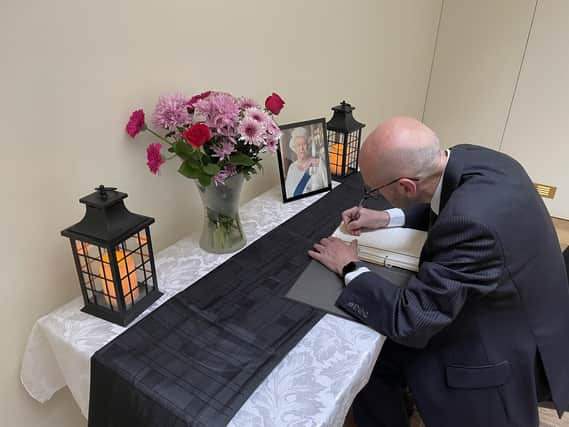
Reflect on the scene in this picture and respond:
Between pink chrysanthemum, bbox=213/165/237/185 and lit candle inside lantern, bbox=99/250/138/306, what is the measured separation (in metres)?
0.30

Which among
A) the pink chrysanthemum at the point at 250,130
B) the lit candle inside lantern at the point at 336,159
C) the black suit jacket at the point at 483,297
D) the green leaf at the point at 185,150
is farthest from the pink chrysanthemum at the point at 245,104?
the lit candle inside lantern at the point at 336,159

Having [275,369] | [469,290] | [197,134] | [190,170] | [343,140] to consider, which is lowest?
[275,369]

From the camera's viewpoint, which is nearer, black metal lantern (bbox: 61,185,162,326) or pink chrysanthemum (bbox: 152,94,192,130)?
black metal lantern (bbox: 61,185,162,326)

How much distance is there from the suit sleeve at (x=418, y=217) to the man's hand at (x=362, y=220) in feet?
0.26

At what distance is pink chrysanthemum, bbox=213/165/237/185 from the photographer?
44.8 inches

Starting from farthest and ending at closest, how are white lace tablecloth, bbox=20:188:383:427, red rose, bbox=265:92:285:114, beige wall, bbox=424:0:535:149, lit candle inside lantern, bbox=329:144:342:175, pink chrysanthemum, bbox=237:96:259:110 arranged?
beige wall, bbox=424:0:535:149 < lit candle inside lantern, bbox=329:144:342:175 < red rose, bbox=265:92:285:114 < pink chrysanthemum, bbox=237:96:259:110 < white lace tablecloth, bbox=20:188:383:427

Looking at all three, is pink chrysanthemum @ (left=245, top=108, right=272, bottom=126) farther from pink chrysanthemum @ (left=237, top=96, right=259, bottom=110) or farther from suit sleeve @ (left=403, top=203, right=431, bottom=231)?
suit sleeve @ (left=403, top=203, right=431, bottom=231)

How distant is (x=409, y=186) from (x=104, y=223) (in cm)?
78

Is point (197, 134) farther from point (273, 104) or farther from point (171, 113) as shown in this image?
point (273, 104)

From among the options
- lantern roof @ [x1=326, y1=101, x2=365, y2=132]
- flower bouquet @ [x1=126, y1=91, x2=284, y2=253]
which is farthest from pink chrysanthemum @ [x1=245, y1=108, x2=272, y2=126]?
lantern roof @ [x1=326, y1=101, x2=365, y2=132]

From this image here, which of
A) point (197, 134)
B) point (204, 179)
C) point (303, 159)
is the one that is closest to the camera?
point (197, 134)

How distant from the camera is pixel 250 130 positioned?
1.11m

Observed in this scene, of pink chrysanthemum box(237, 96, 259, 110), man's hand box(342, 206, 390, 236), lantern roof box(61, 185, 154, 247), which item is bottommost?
man's hand box(342, 206, 390, 236)

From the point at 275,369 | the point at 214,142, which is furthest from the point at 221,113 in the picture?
the point at 275,369
